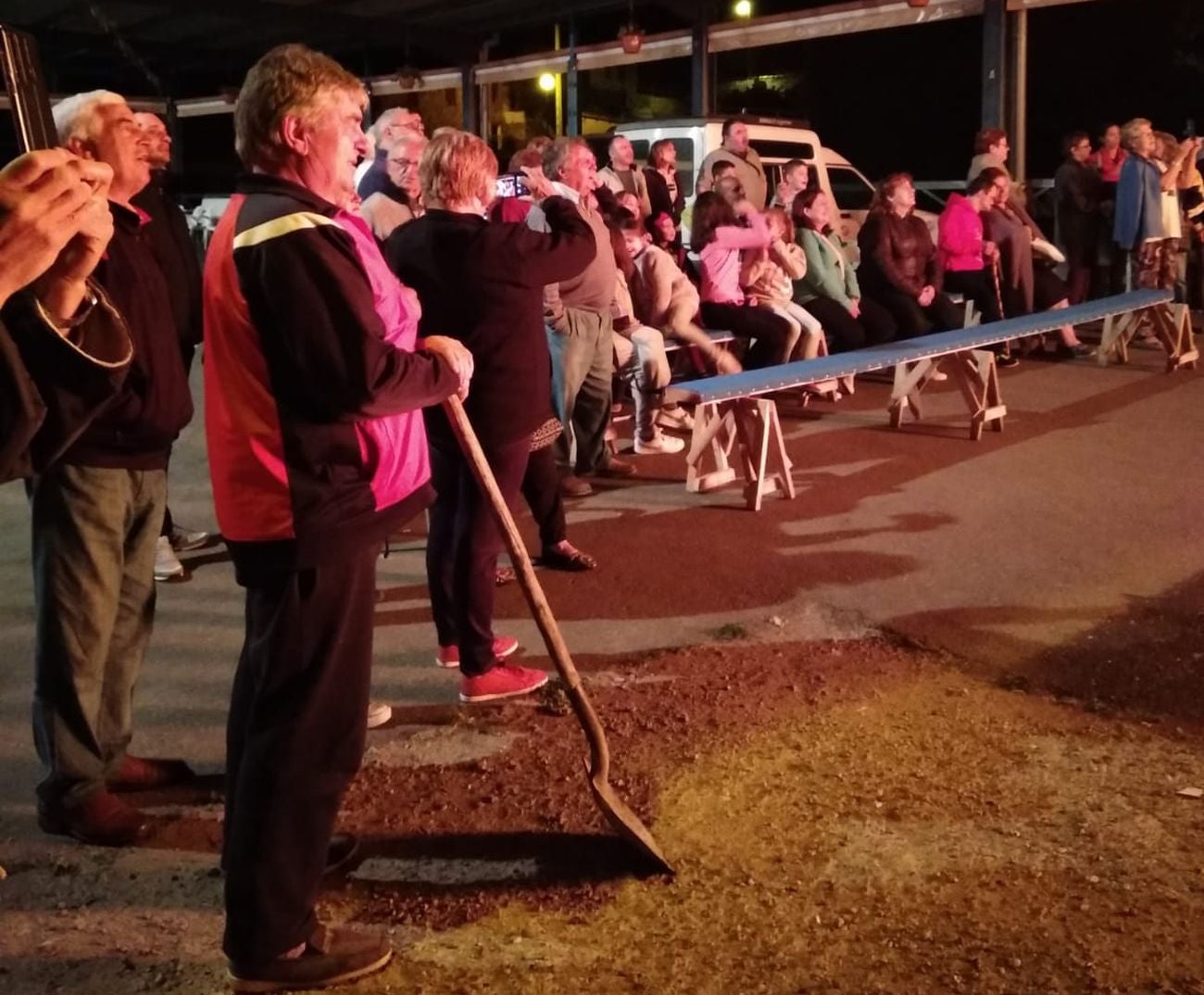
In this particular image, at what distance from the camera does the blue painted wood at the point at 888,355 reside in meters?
6.85

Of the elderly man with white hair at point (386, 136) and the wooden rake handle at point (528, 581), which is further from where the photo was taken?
the elderly man with white hair at point (386, 136)

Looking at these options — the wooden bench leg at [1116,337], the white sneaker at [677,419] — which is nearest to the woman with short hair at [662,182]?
the white sneaker at [677,419]

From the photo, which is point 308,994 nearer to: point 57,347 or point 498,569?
point 57,347

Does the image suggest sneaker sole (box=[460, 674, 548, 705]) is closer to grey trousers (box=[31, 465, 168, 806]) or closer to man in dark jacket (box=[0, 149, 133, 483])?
grey trousers (box=[31, 465, 168, 806])

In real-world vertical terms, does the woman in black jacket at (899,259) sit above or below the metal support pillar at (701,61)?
below

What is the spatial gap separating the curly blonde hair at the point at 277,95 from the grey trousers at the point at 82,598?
111 cm

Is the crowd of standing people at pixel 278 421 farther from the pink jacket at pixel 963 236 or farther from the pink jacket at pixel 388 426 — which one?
the pink jacket at pixel 963 236

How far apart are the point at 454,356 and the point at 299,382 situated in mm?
442

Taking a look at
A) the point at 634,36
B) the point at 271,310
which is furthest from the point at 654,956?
the point at 634,36

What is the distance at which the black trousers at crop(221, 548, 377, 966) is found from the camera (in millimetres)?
2758

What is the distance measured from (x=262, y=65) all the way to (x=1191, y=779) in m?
3.11

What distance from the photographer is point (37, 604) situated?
3.49 meters

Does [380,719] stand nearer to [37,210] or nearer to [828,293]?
[37,210]

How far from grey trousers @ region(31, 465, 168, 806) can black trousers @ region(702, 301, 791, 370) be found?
599 cm
